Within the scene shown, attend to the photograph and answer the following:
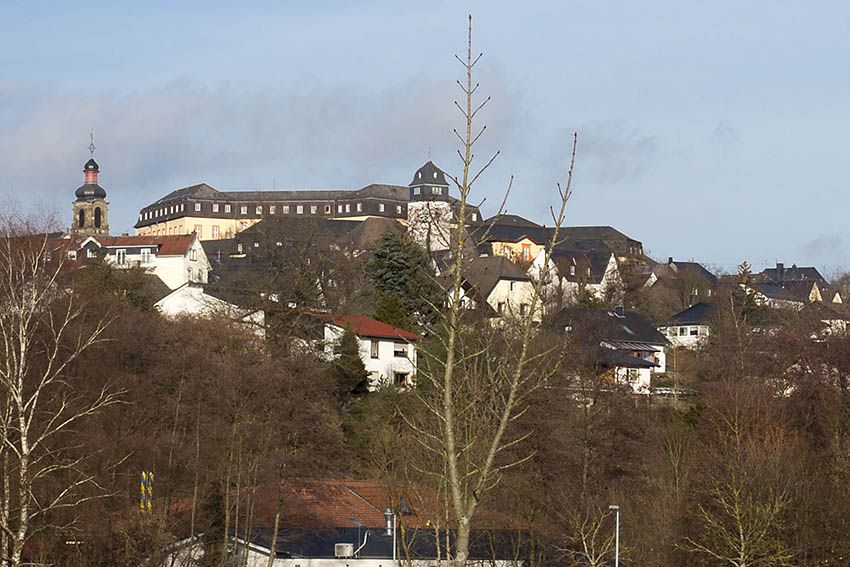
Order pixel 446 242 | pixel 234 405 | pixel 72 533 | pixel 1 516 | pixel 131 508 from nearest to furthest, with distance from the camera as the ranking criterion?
pixel 446 242, pixel 1 516, pixel 72 533, pixel 131 508, pixel 234 405

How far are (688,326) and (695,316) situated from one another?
894 mm

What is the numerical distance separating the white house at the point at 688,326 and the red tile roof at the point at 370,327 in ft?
91.9

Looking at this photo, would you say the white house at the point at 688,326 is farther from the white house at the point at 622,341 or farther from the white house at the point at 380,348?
the white house at the point at 380,348

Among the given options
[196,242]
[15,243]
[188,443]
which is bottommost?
[188,443]

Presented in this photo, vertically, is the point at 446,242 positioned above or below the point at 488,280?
below

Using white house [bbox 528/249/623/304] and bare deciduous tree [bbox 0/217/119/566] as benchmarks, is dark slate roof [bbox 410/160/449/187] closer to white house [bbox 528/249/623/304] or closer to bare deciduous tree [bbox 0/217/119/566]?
white house [bbox 528/249/623/304]

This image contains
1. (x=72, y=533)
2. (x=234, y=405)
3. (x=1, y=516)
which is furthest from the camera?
(x=234, y=405)

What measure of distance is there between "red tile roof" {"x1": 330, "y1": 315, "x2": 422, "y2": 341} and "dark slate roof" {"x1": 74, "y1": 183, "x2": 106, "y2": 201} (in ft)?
253

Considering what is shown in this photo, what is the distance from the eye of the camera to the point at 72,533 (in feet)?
110

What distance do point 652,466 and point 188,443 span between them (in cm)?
1742

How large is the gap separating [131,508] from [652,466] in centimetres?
2174

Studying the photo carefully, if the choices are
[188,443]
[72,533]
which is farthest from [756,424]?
[72,533]

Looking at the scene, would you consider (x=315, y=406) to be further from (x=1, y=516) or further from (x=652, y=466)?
(x=1, y=516)

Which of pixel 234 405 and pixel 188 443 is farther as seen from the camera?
pixel 234 405
